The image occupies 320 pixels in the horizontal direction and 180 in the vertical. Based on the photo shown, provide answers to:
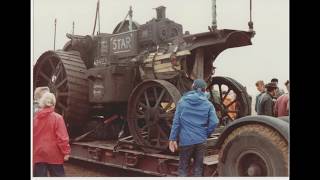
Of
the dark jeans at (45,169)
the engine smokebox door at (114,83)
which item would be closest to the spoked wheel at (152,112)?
the engine smokebox door at (114,83)

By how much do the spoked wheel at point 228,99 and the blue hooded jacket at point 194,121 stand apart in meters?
2.83

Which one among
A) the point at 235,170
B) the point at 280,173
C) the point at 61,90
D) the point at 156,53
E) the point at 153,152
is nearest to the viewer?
the point at 280,173

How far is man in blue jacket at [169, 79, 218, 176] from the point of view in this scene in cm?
660

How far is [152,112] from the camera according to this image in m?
8.32

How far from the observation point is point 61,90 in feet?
33.4

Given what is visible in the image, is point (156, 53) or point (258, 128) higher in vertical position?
point (156, 53)

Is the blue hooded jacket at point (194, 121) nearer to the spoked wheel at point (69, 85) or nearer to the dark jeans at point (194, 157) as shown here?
the dark jeans at point (194, 157)

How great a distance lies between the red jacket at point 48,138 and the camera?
644cm

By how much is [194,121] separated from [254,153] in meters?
0.93

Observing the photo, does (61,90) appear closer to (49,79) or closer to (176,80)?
(49,79)

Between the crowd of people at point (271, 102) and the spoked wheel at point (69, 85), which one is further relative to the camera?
the spoked wheel at point (69, 85)

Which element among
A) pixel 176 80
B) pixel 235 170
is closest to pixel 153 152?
pixel 176 80

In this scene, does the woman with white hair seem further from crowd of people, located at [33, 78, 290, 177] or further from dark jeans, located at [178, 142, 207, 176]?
dark jeans, located at [178, 142, 207, 176]
